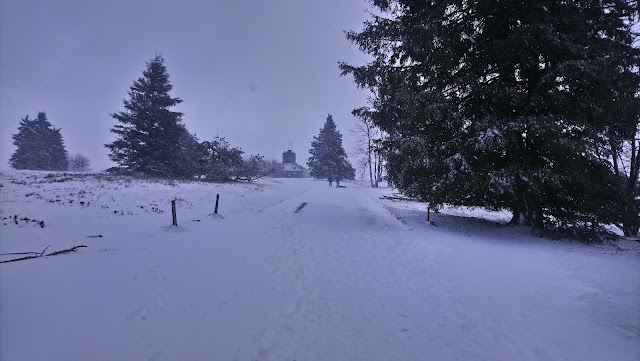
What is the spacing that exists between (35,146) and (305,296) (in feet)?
199

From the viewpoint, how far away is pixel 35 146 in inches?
1735

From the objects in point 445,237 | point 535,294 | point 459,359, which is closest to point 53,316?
point 459,359

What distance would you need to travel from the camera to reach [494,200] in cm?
991

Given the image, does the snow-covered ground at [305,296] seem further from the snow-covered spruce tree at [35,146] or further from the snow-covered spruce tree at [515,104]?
the snow-covered spruce tree at [35,146]

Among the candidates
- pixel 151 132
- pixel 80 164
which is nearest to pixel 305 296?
pixel 151 132

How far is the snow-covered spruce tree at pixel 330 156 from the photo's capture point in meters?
52.5

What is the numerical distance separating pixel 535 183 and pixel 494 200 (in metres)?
1.87

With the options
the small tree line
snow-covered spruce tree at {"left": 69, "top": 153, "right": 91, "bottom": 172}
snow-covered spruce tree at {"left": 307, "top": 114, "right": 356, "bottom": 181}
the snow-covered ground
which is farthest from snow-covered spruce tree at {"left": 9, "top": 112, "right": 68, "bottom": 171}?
the snow-covered ground

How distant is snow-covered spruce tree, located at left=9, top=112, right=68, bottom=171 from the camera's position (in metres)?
43.2

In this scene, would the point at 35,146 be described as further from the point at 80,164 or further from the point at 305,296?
the point at 305,296

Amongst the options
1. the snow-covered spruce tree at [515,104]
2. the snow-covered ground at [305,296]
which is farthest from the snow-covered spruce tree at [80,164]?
the snow-covered spruce tree at [515,104]

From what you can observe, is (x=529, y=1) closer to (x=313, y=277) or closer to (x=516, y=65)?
(x=516, y=65)

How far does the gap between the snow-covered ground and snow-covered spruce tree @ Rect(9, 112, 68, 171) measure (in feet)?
163

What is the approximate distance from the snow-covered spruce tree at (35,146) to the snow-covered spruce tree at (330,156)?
4631cm
